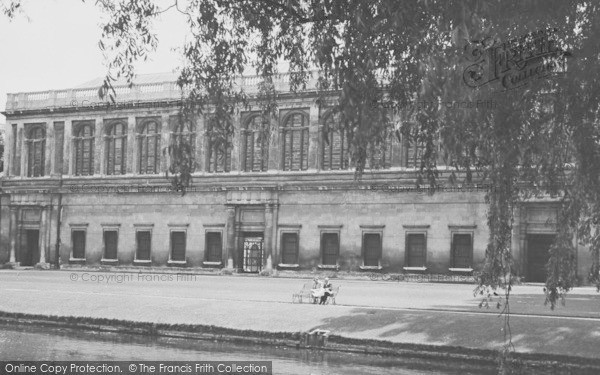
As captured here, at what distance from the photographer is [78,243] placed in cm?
5097

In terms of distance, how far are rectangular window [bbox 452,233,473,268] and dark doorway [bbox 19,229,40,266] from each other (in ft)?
81.5

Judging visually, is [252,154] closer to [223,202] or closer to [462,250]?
[223,202]

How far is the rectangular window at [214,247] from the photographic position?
4656 centimetres

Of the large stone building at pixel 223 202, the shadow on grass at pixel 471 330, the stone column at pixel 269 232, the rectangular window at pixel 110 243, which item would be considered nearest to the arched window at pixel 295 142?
the large stone building at pixel 223 202

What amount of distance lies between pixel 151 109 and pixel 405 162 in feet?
48.5

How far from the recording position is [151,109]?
159 feet

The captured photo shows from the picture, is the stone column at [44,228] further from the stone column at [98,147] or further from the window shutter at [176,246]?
the window shutter at [176,246]

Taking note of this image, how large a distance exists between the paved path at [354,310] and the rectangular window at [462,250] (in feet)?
18.2

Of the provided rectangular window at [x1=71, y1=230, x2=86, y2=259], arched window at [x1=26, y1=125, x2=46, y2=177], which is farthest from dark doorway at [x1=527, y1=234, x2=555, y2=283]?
arched window at [x1=26, y1=125, x2=46, y2=177]

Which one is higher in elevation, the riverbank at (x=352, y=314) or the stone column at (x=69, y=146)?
the stone column at (x=69, y=146)

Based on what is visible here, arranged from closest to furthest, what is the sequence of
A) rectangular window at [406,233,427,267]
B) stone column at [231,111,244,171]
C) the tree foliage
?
the tree foliage, rectangular window at [406,233,427,267], stone column at [231,111,244,171]

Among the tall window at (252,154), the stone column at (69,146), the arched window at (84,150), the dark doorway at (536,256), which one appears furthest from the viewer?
the stone column at (69,146)

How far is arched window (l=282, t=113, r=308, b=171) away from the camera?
4484cm

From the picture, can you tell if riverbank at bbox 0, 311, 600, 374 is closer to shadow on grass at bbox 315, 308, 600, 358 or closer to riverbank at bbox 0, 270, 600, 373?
riverbank at bbox 0, 270, 600, 373
